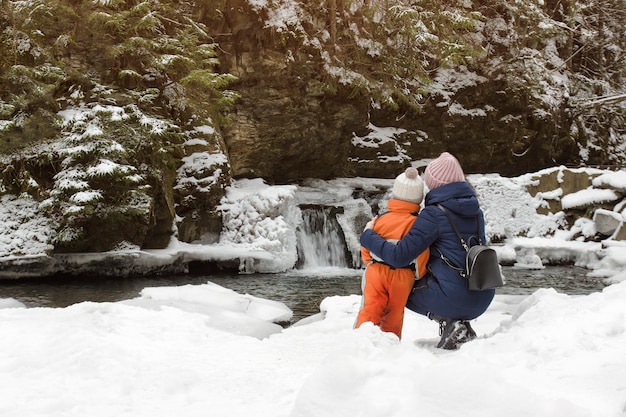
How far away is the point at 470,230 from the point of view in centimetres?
341

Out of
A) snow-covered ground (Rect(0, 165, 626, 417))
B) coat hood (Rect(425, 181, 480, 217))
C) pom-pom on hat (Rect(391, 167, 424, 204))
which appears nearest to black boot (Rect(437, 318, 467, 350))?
snow-covered ground (Rect(0, 165, 626, 417))

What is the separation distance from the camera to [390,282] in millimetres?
3508

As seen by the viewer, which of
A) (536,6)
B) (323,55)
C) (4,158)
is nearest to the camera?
(4,158)

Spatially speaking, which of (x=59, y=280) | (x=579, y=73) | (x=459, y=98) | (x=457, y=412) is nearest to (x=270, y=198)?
(x=59, y=280)

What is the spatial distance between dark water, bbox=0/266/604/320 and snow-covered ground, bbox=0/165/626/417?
341 centimetres

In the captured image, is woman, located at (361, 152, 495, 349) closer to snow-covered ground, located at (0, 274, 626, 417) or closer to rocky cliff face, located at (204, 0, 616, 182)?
snow-covered ground, located at (0, 274, 626, 417)

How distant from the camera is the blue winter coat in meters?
3.34

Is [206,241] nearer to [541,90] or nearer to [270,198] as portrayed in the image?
[270,198]

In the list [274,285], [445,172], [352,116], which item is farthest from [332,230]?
[445,172]

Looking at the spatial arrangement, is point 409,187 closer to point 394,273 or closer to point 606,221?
point 394,273

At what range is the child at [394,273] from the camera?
350 centimetres

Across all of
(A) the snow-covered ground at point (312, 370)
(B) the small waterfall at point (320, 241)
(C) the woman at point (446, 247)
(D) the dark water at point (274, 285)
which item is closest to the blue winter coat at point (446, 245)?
(C) the woman at point (446, 247)

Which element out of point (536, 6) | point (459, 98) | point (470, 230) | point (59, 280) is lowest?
point (59, 280)

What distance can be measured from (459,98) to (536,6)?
4.76 m
